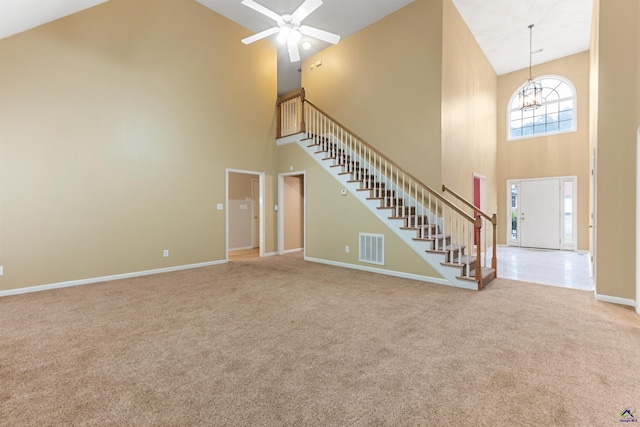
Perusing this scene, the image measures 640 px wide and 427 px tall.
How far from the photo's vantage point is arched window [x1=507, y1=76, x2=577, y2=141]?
25.2ft

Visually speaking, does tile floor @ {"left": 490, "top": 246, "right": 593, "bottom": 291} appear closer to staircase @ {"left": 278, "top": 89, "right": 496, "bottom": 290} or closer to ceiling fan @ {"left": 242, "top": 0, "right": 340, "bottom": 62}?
staircase @ {"left": 278, "top": 89, "right": 496, "bottom": 290}

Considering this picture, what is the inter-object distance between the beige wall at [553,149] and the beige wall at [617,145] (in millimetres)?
4814

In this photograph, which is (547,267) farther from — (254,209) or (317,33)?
(254,209)

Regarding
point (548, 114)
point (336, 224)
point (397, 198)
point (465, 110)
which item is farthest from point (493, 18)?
point (336, 224)

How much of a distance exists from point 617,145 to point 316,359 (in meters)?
4.56

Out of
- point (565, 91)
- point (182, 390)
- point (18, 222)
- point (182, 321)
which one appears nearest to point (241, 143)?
point (18, 222)

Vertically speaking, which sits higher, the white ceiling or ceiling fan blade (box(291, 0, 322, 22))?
the white ceiling

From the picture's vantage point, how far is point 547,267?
5.68 metres

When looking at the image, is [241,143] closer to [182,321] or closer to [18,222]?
[18,222]

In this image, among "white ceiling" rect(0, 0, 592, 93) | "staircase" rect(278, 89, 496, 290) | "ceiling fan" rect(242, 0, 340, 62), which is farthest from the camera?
"white ceiling" rect(0, 0, 592, 93)

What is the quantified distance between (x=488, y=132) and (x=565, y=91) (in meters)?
2.32

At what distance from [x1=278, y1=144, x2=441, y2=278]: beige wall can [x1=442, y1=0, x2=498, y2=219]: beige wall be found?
62.6 inches

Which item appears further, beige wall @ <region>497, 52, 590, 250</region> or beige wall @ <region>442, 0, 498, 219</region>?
beige wall @ <region>497, 52, 590, 250</region>

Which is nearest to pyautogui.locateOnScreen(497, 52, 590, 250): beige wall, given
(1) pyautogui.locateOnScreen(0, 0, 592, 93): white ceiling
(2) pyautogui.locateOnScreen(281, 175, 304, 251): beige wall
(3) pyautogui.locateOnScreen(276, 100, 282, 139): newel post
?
(1) pyautogui.locateOnScreen(0, 0, 592, 93): white ceiling
